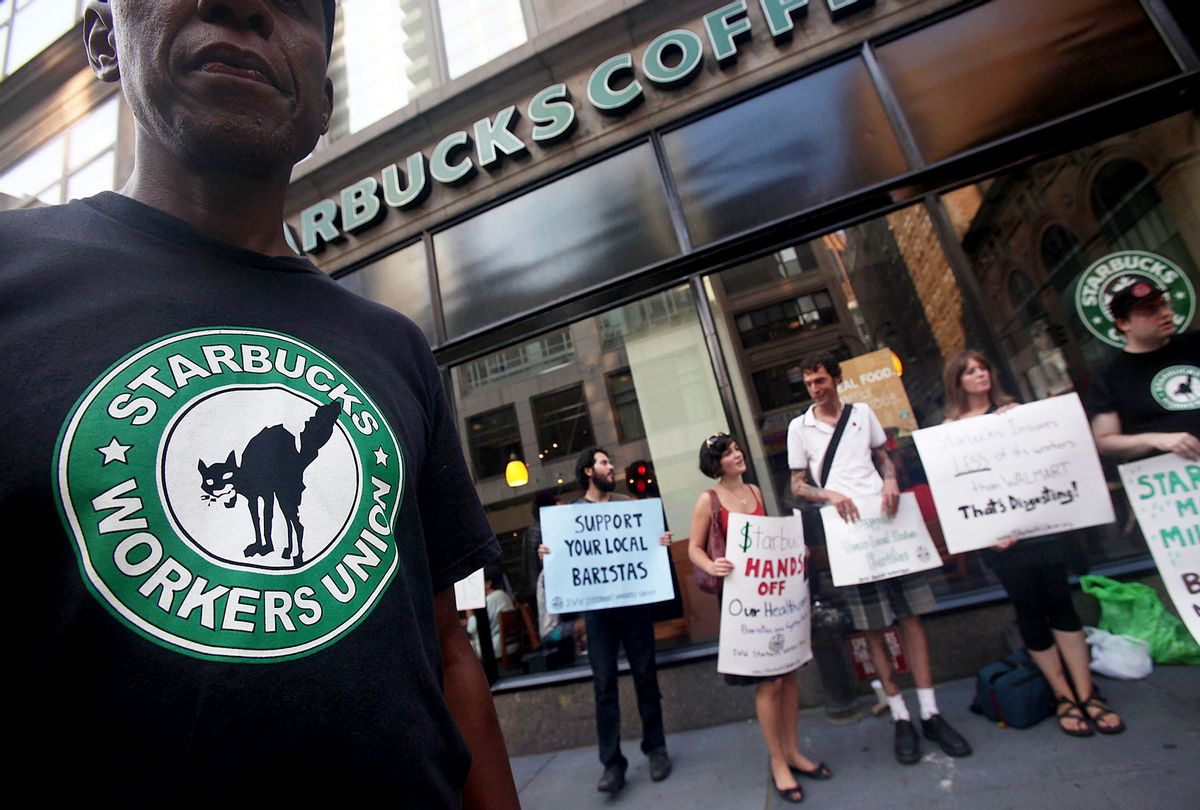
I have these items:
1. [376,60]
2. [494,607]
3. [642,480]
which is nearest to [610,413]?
[642,480]

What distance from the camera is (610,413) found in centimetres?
615

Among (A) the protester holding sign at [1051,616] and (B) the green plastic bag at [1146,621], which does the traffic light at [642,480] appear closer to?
(A) the protester holding sign at [1051,616]

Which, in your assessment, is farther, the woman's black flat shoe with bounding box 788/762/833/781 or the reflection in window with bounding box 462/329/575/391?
the reflection in window with bounding box 462/329/575/391

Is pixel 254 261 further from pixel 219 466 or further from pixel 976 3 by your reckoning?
pixel 976 3

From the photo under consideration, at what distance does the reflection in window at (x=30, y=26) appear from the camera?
10852mm

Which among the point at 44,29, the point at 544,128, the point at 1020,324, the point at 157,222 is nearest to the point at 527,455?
the point at 544,128

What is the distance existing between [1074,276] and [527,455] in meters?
5.45

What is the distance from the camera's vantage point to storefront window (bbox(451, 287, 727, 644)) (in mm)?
5785

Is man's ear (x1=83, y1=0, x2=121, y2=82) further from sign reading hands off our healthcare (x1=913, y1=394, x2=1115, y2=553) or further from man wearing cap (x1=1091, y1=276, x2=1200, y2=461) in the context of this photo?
man wearing cap (x1=1091, y1=276, x2=1200, y2=461)

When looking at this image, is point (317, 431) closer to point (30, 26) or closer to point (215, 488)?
point (215, 488)

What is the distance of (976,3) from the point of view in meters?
5.23

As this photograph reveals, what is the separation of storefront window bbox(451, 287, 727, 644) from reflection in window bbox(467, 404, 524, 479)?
0.01 m

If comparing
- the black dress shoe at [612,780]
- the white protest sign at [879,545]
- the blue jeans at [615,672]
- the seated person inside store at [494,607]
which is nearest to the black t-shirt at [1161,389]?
the white protest sign at [879,545]

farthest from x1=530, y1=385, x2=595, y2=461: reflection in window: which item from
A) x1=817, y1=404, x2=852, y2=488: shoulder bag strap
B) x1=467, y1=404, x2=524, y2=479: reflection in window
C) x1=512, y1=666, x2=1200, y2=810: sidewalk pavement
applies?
x1=512, y1=666, x2=1200, y2=810: sidewalk pavement
